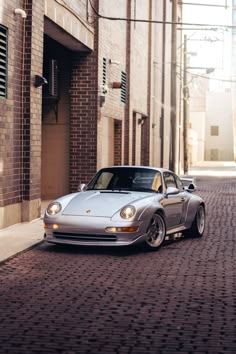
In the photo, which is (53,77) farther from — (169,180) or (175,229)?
(175,229)

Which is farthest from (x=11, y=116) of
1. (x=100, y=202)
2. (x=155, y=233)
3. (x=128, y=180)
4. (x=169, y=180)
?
(x=155, y=233)

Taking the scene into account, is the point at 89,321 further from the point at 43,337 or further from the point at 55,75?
the point at 55,75

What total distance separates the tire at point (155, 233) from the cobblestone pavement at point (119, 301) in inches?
5.2

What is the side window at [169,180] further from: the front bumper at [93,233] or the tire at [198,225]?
the front bumper at [93,233]

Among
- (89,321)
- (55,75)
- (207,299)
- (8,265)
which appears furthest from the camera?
(55,75)

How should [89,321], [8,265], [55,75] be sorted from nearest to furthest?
[89,321]
[8,265]
[55,75]

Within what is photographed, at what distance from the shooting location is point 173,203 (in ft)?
39.7

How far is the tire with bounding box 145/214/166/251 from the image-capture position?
36.4ft

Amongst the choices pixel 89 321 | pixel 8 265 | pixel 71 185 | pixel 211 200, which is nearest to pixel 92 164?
pixel 71 185

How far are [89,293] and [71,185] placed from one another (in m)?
13.1

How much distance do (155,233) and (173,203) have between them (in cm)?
95

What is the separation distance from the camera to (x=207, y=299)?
762cm

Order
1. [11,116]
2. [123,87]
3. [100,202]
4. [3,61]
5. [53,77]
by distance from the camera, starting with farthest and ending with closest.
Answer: [123,87] < [53,77] < [11,116] < [3,61] < [100,202]

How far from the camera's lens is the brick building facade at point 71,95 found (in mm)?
14000
